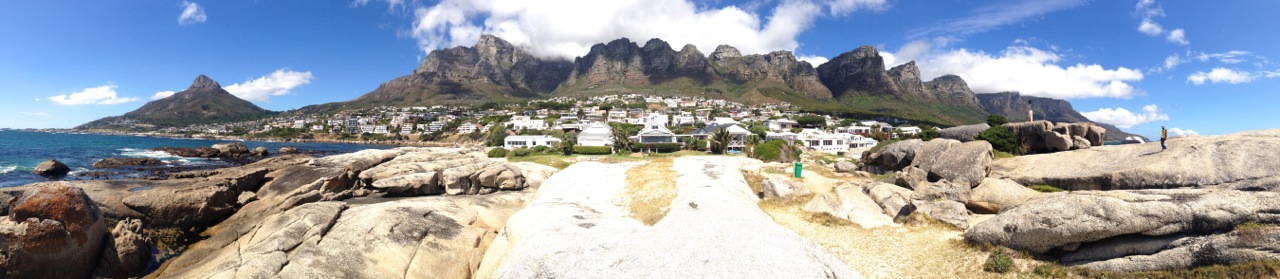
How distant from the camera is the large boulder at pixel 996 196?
17487 millimetres

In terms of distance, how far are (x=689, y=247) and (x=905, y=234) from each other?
9385 millimetres

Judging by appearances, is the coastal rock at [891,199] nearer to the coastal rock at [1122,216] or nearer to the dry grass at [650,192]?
the coastal rock at [1122,216]

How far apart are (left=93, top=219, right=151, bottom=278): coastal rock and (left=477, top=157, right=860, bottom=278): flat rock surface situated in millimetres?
11775

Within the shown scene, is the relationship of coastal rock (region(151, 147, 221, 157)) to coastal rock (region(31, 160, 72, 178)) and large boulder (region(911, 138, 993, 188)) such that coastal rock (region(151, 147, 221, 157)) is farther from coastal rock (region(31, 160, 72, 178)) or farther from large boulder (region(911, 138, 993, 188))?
large boulder (region(911, 138, 993, 188))

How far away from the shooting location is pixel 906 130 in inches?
4407

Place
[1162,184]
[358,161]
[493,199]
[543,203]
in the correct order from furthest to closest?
[358,161], [493,199], [543,203], [1162,184]

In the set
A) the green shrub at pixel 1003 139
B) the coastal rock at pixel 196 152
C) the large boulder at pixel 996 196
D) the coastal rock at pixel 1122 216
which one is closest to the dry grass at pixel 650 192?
the coastal rock at pixel 1122 216

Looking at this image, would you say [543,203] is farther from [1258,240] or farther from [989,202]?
[1258,240]

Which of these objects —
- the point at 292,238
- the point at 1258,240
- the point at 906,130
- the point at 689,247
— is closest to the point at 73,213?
the point at 292,238

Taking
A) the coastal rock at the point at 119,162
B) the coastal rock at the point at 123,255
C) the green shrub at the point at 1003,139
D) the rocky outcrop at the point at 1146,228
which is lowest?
Result: the coastal rock at the point at 123,255

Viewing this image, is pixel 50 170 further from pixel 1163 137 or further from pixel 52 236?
pixel 1163 137

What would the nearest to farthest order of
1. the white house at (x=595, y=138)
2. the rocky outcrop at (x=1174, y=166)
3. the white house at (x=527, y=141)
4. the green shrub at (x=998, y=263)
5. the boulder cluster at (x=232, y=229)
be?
the green shrub at (x=998, y=263)
the boulder cluster at (x=232, y=229)
the rocky outcrop at (x=1174, y=166)
the white house at (x=595, y=138)
the white house at (x=527, y=141)

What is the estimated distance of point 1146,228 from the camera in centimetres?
1062

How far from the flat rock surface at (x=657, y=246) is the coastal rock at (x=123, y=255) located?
1178cm
